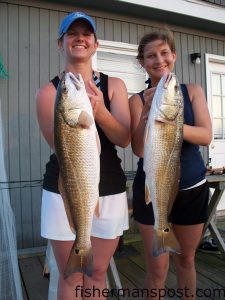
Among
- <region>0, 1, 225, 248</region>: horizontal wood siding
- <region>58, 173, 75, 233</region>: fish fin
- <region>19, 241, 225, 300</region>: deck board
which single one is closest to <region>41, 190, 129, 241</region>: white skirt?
<region>58, 173, 75, 233</region>: fish fin

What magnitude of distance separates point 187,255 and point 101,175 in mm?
974

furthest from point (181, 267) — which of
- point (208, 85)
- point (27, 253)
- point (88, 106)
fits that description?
point (208, 85)

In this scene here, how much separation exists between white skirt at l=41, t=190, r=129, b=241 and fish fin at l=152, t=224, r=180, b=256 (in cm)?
25

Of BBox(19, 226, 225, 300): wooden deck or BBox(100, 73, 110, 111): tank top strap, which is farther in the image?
BBox(19, 226, 225, 300): wooden deck

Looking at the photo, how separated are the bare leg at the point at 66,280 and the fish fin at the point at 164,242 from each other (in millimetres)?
480

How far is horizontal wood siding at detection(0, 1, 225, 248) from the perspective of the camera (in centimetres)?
445

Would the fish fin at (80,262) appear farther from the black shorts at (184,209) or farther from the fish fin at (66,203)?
the black shorts at (184,209)

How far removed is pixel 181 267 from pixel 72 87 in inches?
63.7

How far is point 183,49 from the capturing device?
229 inches

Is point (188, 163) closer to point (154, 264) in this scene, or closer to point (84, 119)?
point (154, 264)

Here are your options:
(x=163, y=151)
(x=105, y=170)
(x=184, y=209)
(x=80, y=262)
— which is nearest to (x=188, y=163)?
(x=184, y=209)

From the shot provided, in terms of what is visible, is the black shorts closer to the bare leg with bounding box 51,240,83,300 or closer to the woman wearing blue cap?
the woman wearing blue cap

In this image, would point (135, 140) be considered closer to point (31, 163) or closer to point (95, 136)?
point (95, 136)

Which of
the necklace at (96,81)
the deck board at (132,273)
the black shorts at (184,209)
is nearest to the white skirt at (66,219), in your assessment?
the black shorts at (184,209)
